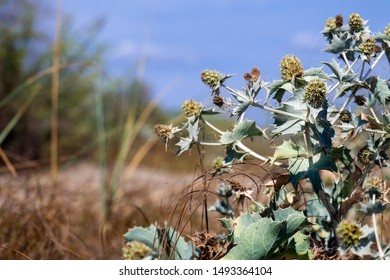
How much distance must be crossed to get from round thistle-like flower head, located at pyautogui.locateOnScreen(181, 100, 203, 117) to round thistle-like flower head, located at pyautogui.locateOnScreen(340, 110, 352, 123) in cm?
32

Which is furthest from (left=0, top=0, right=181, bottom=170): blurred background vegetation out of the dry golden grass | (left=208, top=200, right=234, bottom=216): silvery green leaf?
(left=208, top=200, right=234, bottom=216): silvery green leaf

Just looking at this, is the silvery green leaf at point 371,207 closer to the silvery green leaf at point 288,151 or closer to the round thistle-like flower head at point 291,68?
the silvery green leaf at point 288,151

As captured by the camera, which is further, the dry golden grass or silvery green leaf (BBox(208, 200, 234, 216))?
the dry golden grass

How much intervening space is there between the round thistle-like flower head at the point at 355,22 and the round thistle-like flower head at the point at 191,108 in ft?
1.29

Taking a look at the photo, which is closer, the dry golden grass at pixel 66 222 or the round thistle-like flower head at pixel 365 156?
the round thistle-like flower head at pixel 365 156

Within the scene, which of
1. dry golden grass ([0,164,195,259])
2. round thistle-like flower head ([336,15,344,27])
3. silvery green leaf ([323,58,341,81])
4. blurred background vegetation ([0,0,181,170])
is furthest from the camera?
blurred background vegetation ([0,0,181,170])

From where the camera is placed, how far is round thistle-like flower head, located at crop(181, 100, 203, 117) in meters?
1.61

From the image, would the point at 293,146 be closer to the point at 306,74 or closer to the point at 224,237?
the point at 306,74

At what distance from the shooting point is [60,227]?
3182 millimetres

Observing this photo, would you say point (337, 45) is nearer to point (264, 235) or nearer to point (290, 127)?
point (290, 127)

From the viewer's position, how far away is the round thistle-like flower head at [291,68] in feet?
4.87

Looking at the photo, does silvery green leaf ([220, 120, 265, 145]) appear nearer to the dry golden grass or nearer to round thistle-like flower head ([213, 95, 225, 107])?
round thistle-like flower head ([213, 95, 225, 107])

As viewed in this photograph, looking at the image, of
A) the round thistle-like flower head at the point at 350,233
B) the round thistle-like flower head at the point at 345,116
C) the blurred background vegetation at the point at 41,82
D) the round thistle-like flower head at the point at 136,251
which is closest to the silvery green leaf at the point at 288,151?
the round thistle-like flower head at the point at 345,116
